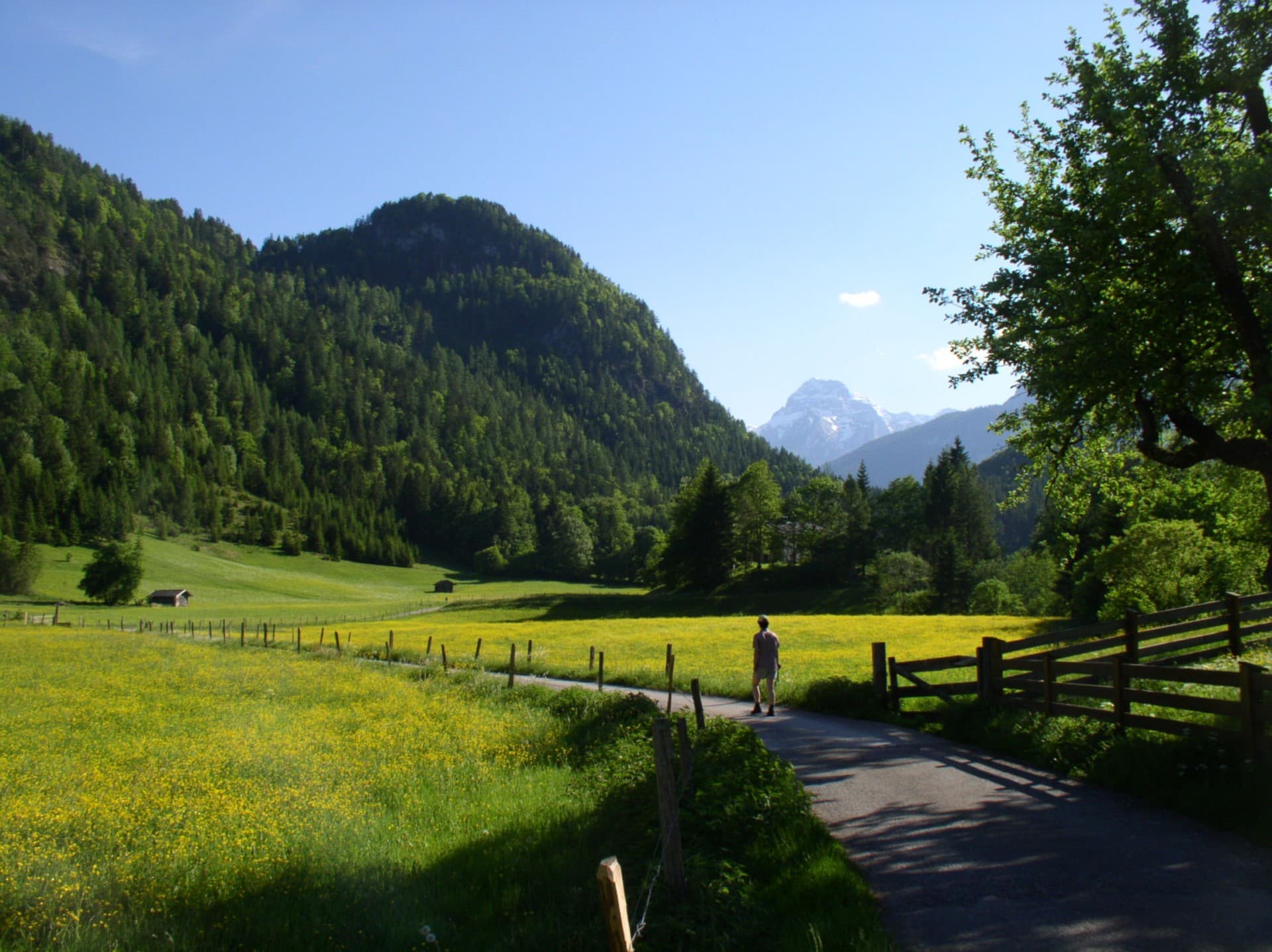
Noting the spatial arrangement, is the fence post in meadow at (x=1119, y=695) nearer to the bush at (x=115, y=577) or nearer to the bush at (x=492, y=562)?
the bush at (x=115, y=577)

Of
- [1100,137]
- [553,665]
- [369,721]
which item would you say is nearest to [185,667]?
[553,665]

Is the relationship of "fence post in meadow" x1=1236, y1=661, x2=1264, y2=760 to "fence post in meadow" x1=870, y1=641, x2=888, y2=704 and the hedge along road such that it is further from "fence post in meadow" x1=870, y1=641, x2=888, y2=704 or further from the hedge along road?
"fence post in meadow" x1=870, y1=641, x2=888, y2=704

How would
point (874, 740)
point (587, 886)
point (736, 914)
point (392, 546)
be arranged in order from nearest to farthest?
point (736, 914) < point (587, 886) < point (874, 740) < point (392, 546)

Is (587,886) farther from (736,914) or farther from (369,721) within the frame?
(369,721)

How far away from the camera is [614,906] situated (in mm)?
4457

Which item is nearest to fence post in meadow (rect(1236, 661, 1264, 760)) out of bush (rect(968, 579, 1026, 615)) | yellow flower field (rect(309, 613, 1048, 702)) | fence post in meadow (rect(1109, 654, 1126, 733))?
fence post in meadow (rect(1109, 654, 1126, 733))

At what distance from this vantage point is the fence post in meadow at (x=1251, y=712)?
9.62 m

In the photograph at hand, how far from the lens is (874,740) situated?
15.3 metres

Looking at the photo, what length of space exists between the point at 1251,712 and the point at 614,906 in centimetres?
912

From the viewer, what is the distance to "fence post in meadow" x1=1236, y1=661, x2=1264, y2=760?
9617 millimetres

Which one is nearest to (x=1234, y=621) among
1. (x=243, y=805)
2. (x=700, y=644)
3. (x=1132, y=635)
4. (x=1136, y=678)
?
(x=1132, y=635)

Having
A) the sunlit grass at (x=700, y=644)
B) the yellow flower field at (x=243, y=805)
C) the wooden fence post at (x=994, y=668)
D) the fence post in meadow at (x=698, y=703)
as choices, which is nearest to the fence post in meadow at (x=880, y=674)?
the sunlit grass at (x=700, y=644)

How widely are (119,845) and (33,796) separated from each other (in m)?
3.05

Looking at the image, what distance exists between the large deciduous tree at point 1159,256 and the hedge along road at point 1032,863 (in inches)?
305
